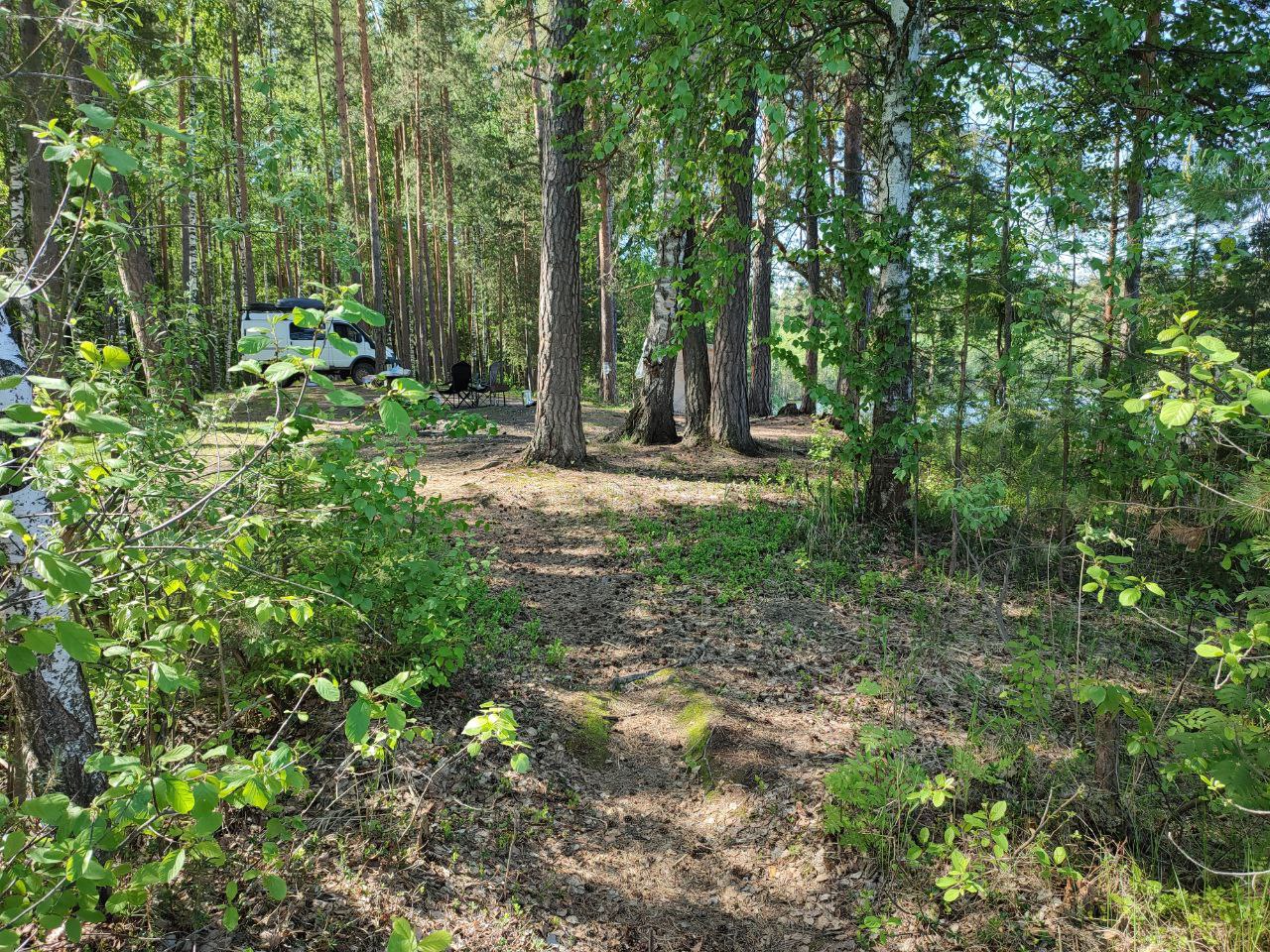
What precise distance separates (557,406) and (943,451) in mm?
4227

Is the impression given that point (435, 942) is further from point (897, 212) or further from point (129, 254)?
point (129, 254)

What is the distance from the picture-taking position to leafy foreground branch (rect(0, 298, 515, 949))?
141cm

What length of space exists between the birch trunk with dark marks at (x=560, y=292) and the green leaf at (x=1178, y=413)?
21.0 ft

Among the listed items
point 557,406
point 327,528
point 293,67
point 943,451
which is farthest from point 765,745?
point 293,67

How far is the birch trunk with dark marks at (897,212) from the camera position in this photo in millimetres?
5227

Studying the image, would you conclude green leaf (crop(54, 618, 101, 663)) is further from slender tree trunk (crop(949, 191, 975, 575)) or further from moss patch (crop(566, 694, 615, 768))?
slender tree trunk (crop(949, 191, 975, 575))

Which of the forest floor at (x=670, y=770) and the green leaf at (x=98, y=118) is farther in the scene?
the forest floor at (x=670, y=770)

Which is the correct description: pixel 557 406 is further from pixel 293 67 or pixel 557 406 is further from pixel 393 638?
pixel 293 67

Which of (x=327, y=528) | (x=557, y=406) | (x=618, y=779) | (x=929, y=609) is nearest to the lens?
(x=327, y=528)

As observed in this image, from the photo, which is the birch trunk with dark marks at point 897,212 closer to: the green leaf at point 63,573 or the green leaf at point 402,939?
the green leaf at point 402,939

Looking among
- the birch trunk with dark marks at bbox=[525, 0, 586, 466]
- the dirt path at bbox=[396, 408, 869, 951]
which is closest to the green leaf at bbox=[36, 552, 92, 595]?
the dirt path at bbox=[396, 408, 869, 951]

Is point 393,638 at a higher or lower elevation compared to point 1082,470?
lower

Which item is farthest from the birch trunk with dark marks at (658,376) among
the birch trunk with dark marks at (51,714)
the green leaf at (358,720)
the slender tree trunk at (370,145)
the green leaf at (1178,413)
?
the green leaf at (358,720)

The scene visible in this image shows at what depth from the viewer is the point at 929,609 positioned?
16.4 feet
